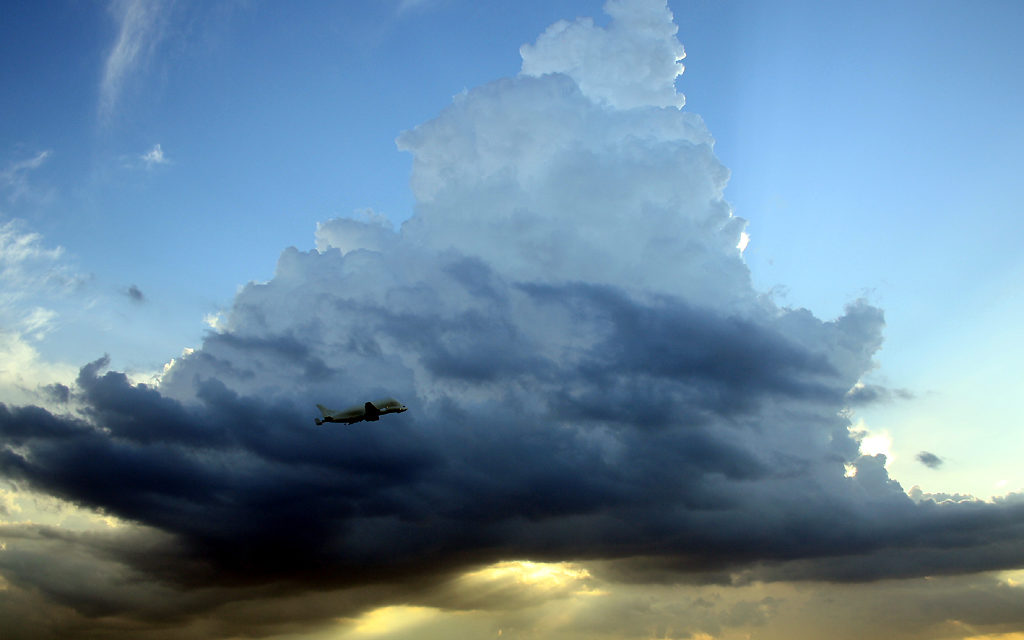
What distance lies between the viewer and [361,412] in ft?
611
